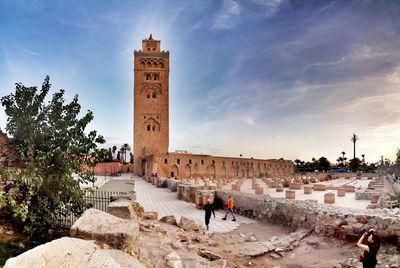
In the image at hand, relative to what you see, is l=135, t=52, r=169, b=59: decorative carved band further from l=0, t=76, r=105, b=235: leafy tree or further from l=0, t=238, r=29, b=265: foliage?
l=0, t=238, r=29, b=265: foliage

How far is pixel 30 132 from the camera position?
23.6ft

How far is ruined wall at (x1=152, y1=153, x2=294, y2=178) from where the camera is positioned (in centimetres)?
5195

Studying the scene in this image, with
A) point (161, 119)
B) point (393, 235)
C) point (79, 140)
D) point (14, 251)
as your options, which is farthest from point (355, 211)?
point (161, 119)

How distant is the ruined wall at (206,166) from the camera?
51953 mm

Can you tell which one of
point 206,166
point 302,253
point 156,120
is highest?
point 156,120

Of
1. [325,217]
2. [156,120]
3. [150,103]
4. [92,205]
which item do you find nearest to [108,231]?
[92,205]

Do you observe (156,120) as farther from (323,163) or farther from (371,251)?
(371,251)

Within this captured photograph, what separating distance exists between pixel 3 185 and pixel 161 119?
174 ft

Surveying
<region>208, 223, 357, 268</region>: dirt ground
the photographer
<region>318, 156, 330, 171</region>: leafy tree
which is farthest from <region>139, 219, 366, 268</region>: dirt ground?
<region>318, 156, 330, 171</region>: leafy tree

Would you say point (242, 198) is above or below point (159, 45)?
below

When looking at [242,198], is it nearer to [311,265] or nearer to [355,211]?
[355,211]

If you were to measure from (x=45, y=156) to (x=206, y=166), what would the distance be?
50.6m

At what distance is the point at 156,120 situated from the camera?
2371 inches

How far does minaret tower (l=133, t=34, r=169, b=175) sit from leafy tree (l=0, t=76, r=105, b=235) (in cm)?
4944
